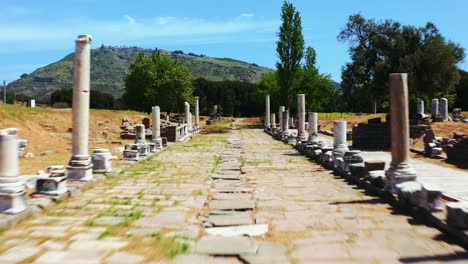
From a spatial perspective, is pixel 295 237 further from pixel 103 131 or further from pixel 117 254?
pixel 103 131

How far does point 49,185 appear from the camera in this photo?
26.5ft

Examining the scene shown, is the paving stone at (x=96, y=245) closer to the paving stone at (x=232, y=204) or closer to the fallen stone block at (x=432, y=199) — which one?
the paving stone at (x=232, y=204)

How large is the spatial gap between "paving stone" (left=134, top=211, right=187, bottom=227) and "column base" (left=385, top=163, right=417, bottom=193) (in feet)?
12.3

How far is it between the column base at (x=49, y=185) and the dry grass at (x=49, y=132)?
4346 mm

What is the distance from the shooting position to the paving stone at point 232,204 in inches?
293

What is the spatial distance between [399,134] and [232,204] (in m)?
3.36

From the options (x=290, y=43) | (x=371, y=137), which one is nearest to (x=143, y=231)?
(x=371, y=137)

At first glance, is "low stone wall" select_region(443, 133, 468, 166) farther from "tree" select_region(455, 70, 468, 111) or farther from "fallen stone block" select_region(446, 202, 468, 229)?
"tree" select_region(455, 70, 468, 111)

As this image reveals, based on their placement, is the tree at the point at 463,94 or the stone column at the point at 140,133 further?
the tree at the point at 463,94

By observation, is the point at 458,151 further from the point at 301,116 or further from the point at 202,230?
the point at 202,230

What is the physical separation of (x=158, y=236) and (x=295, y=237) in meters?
1.74

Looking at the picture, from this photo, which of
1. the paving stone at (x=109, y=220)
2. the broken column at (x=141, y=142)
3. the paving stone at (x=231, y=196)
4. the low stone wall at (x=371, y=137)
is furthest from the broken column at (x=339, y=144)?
the low stone wall at (x=371, y=137)

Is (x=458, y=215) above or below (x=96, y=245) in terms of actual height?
above

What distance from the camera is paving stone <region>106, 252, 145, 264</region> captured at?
4.83 metres
